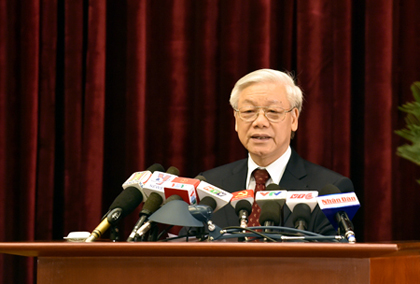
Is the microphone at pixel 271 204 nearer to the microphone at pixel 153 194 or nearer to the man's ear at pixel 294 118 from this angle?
the microphone at pixel 153 194

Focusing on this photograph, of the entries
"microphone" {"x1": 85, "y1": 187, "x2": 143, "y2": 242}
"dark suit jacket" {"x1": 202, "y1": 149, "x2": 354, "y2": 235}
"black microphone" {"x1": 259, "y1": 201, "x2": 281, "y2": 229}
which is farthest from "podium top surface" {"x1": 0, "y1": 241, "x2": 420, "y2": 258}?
"dark suit jacket" {"x1": 202, "y1": 149, "x2": 354, "y2": 235}

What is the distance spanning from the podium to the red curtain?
1434mm

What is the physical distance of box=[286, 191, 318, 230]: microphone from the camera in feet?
4.54

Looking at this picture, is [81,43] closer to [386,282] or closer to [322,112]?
[322,112]

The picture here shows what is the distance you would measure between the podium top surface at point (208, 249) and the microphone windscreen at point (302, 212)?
1.02ft

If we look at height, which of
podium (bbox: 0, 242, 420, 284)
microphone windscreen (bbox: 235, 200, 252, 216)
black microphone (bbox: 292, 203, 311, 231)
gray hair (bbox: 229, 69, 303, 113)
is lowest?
podium (bbox: 0, 242, 420, 284)

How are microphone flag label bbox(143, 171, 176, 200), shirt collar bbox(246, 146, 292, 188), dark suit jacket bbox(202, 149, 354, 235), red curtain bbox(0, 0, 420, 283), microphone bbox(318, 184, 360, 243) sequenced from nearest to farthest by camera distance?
1. microphone bbox(318, 184, 360, 243)
2. microphone flag label bbox(143, 171, 176, 200)
3. dark suit jacket bbox(202, 149, 354, 235)
4. shirt collar bbox(246, 146, 292, 188)
5. red curtain bbox(0, 0, 420, 283)

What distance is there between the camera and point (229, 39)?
2.61 meters

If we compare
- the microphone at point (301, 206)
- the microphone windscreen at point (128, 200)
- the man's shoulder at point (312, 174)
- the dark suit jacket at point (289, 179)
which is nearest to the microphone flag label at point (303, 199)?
the microphone at point (301, 206)

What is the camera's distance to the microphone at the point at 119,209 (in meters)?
1.30

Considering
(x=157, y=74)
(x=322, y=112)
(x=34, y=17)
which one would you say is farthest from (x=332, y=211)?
(x=34, y=17)

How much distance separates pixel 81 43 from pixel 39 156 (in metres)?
0.63

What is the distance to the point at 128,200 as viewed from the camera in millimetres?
1397

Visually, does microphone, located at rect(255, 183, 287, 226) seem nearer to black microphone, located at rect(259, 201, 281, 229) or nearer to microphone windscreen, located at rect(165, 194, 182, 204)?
black microphone, located at rect(259, 201, 281, 229)
